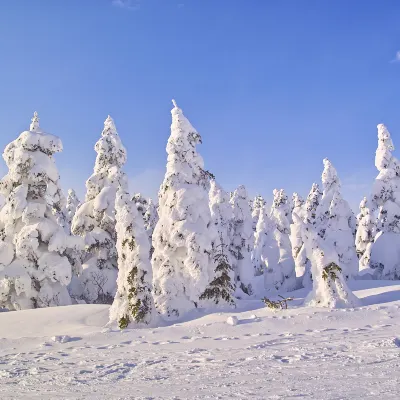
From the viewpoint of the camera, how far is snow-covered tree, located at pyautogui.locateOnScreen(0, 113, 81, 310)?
22188mm

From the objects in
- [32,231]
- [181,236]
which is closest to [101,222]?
[32,231]

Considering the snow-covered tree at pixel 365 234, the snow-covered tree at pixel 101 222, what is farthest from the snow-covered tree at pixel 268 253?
the snow-covered tree at pixel 101 222

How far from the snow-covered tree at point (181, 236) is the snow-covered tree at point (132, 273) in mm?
3276

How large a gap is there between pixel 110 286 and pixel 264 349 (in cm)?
2030

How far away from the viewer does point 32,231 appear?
22391mm

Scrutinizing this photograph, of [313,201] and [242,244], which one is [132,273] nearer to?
[242,244]

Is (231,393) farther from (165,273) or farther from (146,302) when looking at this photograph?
(165,273)

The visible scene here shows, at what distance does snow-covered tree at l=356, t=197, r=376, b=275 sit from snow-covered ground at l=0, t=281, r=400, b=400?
24761 millimetres

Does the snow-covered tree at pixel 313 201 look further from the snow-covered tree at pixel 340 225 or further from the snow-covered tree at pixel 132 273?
the snow-covered tree at pixel 132 273

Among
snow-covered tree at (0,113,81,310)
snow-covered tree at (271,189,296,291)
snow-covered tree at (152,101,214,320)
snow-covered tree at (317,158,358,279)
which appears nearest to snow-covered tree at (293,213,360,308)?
snow-covered tree at (152,101,214,320)

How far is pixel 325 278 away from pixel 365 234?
82.4 ft

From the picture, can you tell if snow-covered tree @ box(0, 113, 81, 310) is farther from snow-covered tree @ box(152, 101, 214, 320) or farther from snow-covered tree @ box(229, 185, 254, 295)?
snow-covered tree @ box(229, 185, 254, 295)

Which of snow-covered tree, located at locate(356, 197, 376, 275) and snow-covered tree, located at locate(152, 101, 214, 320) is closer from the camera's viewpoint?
snow-covered tree, located at locate(152, 101, 214, 320)

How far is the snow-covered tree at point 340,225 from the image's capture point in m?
35.8
